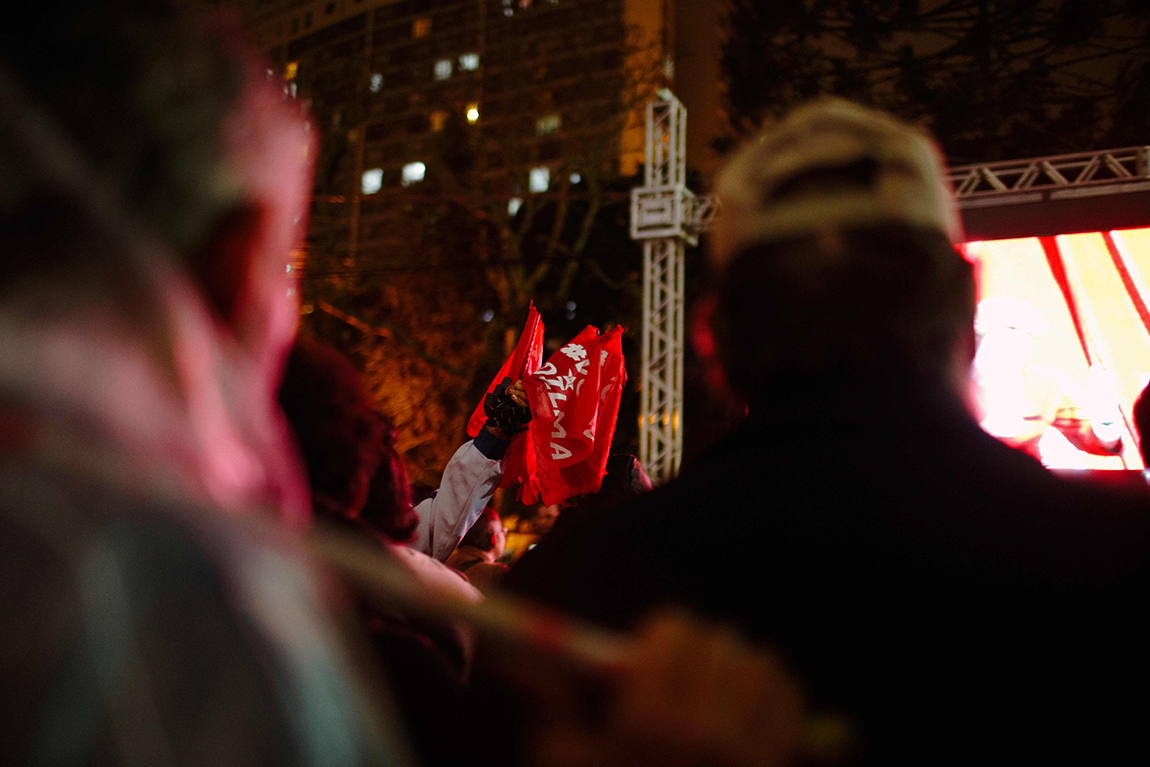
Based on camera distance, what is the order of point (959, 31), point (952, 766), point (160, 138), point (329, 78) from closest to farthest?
point (160, 138) < point (952, 766) < point (959, 31) < point (329, 78)

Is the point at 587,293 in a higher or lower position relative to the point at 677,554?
higher

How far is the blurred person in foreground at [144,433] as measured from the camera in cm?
44

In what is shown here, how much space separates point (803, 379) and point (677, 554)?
0.25 metres

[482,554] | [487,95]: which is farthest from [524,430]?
[487,95]

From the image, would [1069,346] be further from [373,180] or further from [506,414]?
[373,180]

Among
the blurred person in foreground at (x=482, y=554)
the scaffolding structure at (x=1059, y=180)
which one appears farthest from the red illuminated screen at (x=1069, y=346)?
the blurred person in foreground at (x=482, y=554)

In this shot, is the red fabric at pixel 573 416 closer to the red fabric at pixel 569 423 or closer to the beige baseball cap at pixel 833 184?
the red fabric at pixel 569 423

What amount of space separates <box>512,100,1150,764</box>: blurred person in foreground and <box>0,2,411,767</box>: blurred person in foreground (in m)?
0.41

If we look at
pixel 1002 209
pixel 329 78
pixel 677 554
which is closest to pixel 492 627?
pixel 677 554

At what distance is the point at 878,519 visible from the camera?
79cm

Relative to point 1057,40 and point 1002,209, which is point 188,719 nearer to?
point 1002,209

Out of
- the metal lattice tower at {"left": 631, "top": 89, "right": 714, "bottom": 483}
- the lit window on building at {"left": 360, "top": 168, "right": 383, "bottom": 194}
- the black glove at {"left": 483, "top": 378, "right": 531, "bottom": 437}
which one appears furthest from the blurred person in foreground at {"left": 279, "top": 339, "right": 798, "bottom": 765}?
the lit window on building at {"left": 360, "top": 168, "right": 383, "bottom": 194}

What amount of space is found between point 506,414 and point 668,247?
5647mm

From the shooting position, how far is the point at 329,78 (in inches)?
597
